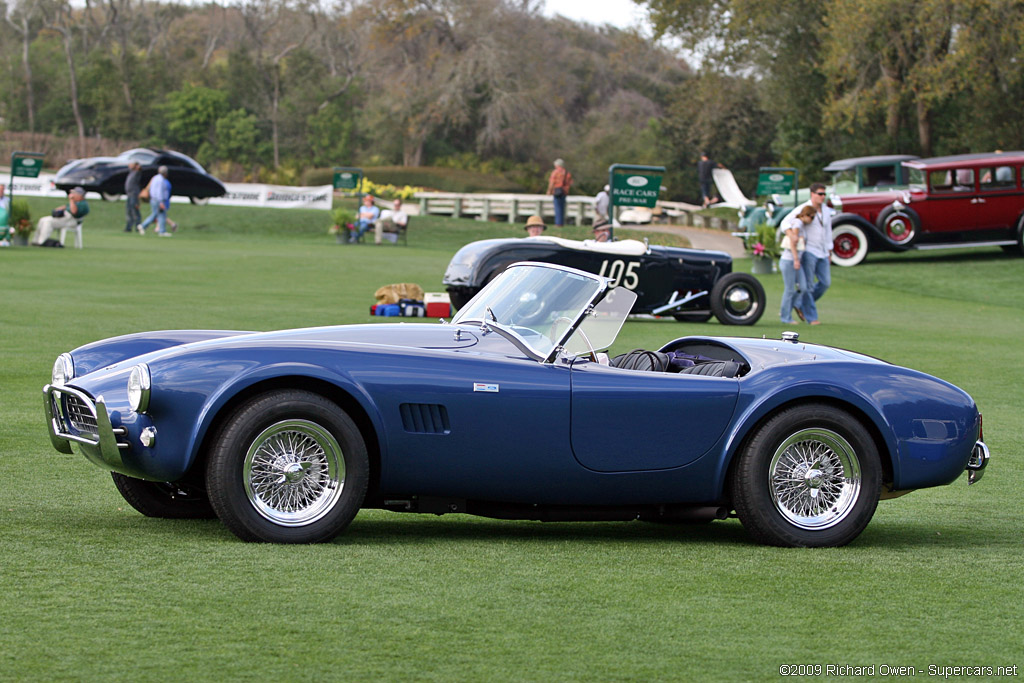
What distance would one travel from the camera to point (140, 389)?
4.92m

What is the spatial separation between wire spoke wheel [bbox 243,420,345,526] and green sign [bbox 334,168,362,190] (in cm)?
3331

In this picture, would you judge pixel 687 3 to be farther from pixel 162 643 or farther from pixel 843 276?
pixel 162 643

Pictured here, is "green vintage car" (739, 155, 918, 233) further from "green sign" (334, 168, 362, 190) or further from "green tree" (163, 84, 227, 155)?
"green tree" (163, 84, 227, 155)

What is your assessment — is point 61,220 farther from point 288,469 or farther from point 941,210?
point 288,469

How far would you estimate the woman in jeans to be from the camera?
17.2 metres

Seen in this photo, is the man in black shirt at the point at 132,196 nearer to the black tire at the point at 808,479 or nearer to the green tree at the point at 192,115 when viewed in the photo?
the green tree at the point at 192,115

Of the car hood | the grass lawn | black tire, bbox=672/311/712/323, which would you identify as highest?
the car hood

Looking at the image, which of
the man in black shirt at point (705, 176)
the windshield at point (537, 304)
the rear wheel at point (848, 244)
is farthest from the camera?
the man in black shirt at point (705, 176)

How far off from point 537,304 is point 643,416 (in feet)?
2.55

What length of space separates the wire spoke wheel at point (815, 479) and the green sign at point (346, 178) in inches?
1309

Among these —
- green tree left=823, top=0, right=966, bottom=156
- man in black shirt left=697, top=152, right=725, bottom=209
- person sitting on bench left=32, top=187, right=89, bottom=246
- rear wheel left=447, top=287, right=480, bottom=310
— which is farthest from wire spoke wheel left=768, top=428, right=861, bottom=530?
man in black shirt left=697, top=152, right=725, bottom=209

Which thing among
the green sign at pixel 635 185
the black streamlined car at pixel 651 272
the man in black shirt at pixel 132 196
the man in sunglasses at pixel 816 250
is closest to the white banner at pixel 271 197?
the man in black shirt at pixel 132 196

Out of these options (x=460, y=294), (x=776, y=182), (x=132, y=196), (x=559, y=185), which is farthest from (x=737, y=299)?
(x=132, y=196)

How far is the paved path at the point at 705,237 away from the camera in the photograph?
121 ft
